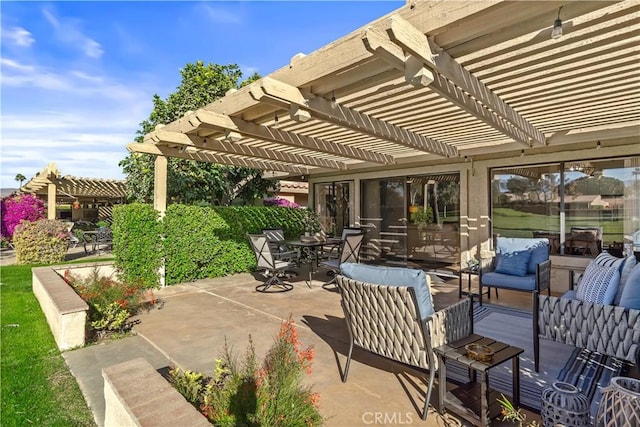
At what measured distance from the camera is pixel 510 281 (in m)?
5.06

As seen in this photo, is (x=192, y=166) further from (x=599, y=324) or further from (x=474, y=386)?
(x=599, y=324)

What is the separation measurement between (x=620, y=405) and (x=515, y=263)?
3.92m

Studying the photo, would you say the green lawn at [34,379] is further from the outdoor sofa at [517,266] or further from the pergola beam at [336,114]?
the outdoor sofa at [517,266]

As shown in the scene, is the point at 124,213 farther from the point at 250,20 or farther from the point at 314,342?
the point at 314,342

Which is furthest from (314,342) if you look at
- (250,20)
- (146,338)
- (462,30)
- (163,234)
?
(250,20)

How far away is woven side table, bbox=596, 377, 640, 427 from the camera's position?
168cm

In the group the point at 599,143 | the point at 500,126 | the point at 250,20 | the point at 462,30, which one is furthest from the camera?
the point at 599,143

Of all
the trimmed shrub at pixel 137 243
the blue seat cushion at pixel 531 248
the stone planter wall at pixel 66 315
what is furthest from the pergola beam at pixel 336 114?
the trimmed shrub at pixel 137 243

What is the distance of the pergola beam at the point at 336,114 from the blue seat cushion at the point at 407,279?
1839 millimetres

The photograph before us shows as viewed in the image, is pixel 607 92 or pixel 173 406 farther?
pixel 607 92

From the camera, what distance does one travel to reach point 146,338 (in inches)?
159

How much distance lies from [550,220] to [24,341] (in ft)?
28.6

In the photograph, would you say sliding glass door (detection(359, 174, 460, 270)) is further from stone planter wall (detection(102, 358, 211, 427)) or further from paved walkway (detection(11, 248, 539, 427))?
stone planter wall (detection(102, 358, 211, 427))

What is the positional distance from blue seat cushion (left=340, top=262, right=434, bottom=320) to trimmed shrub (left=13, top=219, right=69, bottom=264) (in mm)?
10360
